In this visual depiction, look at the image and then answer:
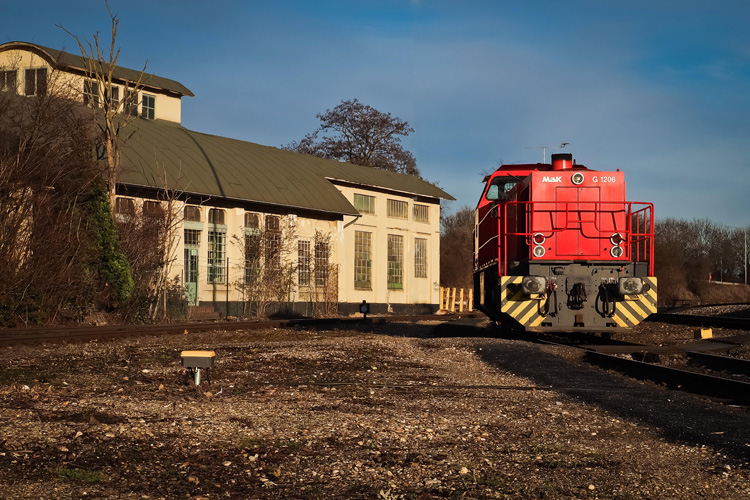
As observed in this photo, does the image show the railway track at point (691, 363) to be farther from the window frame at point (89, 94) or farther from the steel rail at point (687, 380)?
the window frame at point (89, 94)

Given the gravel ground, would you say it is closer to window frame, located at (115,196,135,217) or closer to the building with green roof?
window frame, located at (115,196,135,217)

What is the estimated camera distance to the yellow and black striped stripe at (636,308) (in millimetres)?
12758

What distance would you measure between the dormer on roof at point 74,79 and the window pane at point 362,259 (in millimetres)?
9724

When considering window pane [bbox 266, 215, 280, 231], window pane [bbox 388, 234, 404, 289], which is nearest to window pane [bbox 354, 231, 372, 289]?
window pane [bbox 388, 234, 404, 289]

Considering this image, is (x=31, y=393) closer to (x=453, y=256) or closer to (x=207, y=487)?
(x=207, y=487)

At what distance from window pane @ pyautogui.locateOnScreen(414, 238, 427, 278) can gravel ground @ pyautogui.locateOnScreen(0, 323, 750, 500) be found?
91.7ft

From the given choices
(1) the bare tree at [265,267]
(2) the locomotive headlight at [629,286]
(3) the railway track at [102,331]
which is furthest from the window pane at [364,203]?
(2) the locomotive headlight at [629,286]

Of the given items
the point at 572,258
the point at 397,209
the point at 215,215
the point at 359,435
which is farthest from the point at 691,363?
the point at 397,209

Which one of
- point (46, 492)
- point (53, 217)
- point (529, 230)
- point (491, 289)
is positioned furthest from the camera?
point (53, 217)

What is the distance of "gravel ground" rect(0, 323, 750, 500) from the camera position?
14.3ft

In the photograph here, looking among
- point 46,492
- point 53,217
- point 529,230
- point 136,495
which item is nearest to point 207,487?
point 136,495

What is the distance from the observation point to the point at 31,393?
7449mm

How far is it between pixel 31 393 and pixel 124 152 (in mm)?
19019

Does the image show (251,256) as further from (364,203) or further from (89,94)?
(89,94)
